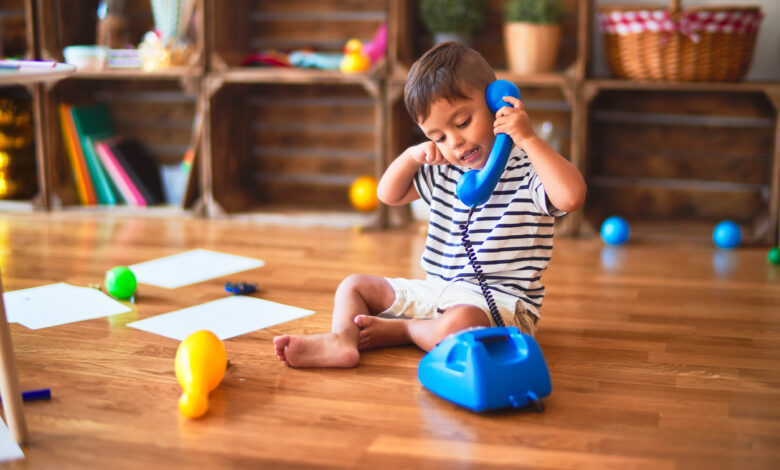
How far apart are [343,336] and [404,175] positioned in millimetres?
342

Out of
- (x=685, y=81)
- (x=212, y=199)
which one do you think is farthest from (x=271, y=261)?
(x=685, y=81)

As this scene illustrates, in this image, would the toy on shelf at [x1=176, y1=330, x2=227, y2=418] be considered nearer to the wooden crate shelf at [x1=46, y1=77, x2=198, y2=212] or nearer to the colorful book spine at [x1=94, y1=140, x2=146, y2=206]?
the colorful book spine at [x1=94, y1=140, x2=146, y2=206]

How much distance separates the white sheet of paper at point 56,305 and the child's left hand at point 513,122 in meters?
0.98

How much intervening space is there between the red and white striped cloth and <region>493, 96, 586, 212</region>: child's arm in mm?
1340

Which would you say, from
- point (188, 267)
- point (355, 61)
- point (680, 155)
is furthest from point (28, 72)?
point (680, 155)

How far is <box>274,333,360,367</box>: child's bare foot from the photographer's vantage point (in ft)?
4.77

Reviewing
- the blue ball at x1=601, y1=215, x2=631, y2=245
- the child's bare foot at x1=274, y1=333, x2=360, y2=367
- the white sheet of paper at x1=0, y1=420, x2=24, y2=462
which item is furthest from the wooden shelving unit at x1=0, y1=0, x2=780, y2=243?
the white sheet of paper at x1=0, y1=420, x2=24, y2=462

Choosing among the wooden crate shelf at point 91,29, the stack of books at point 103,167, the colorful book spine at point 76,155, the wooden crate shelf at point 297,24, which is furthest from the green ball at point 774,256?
the colorful book spine at point 76,155

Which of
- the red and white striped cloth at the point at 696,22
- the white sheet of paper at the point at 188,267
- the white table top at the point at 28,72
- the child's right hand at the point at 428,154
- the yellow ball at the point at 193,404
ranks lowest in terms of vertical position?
the white sheet of paper at the point at 188,267

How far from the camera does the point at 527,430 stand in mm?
1217

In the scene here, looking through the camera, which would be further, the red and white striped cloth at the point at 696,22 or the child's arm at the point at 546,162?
the red and white striped cloth at the point at 696,22

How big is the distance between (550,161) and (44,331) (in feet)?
3.56

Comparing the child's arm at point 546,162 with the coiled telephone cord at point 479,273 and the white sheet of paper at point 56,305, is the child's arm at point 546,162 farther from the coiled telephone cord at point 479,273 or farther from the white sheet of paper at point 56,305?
the white sheet of paper at point 56,305

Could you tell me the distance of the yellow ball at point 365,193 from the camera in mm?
2986
